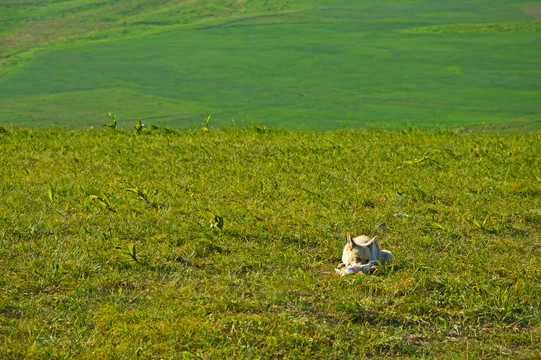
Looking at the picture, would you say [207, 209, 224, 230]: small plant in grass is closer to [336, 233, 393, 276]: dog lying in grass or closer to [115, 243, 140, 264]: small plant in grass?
[115, 243, 140, 264]: small plant in grass

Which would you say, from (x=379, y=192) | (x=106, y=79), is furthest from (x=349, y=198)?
(x=106, y=79)

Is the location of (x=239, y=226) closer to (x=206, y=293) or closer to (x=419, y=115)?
(x=206, y=293)

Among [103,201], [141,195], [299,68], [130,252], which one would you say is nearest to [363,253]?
[130,252]

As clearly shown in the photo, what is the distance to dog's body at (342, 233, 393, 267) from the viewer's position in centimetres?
437

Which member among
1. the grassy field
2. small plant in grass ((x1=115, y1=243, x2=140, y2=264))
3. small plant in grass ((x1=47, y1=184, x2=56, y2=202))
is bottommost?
the grassy field

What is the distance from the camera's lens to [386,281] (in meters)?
4.30

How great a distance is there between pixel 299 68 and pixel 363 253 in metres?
23.3

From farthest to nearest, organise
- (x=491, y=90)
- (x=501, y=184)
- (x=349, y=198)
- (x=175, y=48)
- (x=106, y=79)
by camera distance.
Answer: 1. (x=175, y=48)
2. (x=106, y=79)
3. (x=491, y=90)
4. (x=501, y=184)
5. (x=349, y=198)

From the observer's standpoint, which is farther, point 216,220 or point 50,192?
point 50,192

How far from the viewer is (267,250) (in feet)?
15.8

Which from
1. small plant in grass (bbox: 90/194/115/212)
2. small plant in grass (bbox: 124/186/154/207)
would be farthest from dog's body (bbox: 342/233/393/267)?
small plant in grass (bbox: 90/194/115/212)

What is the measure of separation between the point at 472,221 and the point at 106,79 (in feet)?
74.6

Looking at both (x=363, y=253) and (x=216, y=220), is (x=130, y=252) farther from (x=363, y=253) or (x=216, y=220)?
(x=363, y=253)

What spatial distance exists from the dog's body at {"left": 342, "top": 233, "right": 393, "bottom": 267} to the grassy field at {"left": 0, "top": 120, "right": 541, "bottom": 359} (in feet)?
0.43
